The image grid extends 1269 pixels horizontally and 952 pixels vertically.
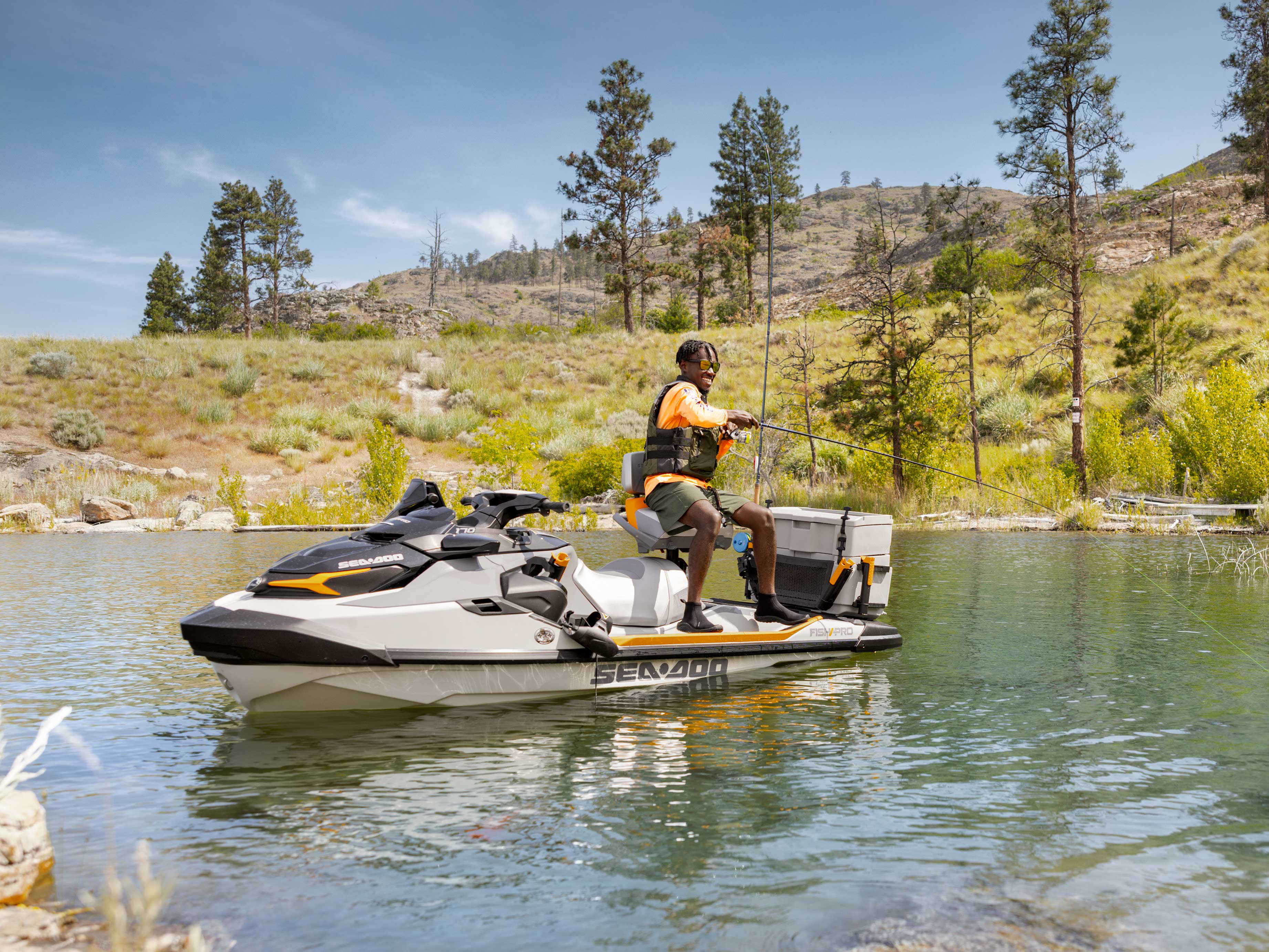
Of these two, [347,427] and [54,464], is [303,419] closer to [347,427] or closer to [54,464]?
[347,427]

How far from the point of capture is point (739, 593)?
9.02 m

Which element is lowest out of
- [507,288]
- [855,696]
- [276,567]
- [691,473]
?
[855,696]

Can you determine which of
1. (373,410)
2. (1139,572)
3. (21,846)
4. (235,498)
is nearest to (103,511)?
(235,498)

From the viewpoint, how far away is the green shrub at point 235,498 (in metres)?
16.5

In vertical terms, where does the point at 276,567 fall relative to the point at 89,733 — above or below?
above

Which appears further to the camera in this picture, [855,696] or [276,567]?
[855,696]

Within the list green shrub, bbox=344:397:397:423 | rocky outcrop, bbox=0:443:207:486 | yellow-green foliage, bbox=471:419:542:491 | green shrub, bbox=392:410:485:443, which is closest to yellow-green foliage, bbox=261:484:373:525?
yellow-green foliage, bbox=471:419:542:491

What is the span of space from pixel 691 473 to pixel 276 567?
2.62m

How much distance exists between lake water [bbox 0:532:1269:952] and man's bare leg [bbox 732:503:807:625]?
0.39 m

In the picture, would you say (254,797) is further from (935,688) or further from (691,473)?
(935,688)

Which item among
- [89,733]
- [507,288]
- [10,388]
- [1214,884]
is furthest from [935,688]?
[507,288]

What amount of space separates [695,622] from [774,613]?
71cm

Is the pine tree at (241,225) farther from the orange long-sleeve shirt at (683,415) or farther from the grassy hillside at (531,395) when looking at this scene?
the orange long-sleeve shirt at (683,415)

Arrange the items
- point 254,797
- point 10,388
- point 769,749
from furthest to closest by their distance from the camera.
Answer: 1. point 10,388
2. point 769,749
3. point 254,797
